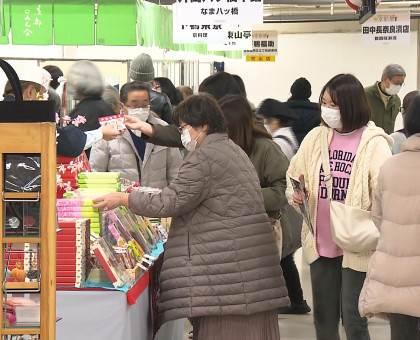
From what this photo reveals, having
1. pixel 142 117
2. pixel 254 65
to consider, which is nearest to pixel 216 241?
pixel 142 117

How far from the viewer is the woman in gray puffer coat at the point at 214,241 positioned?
13.5 feet

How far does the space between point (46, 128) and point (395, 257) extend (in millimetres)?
2207

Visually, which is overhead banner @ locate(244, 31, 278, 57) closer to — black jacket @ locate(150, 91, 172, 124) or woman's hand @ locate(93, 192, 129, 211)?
black jacket @ locate(150, 91, 172, 124)

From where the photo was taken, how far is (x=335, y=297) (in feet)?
15.6

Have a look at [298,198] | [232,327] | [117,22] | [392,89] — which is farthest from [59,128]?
[392,89]

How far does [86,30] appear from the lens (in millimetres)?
9180

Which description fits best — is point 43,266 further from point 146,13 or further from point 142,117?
point 146,13

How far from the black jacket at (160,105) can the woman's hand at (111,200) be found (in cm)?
375

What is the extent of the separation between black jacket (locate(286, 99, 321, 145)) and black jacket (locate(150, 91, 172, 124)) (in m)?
1.26

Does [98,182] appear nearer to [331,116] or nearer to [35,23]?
[331,116]

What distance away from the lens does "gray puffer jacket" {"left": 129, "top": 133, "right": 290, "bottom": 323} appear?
13.5 feet

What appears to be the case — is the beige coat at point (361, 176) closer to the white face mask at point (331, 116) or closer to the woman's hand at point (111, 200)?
the white face mask at point (331, 116)

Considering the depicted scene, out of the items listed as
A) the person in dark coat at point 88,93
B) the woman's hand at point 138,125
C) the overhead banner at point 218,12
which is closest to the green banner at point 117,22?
the overhead banner at point 218,12

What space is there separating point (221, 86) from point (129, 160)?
886mm
